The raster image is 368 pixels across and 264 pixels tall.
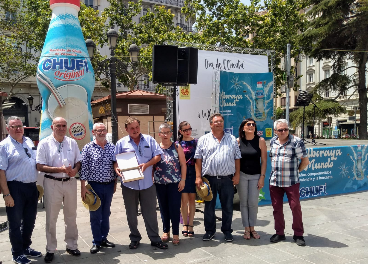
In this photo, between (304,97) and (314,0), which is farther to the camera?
(314,0)

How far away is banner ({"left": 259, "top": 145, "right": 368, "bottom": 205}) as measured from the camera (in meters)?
8.18

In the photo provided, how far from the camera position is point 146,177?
16.1 ft

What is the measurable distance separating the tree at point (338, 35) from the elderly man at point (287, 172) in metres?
21.8

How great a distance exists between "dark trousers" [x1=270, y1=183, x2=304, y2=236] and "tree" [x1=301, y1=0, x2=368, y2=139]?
2196 cm

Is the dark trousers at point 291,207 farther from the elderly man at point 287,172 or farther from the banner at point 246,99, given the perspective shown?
the banner at point 246,99

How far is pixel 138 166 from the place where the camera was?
4.71m

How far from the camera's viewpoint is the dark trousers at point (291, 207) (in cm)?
518

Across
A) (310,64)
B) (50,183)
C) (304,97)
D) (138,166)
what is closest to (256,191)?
(138,166)

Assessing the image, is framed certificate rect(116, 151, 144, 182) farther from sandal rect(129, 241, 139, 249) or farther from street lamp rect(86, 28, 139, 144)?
street lamp rect(86, 28, 139, 144)

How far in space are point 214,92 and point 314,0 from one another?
73.1 feet

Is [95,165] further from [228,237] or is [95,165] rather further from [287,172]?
[287,172]

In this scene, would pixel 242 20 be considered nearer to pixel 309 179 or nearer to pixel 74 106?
pixel 74 106

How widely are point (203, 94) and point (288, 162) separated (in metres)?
3.71

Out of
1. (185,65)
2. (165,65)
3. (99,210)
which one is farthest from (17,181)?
(185,65)
